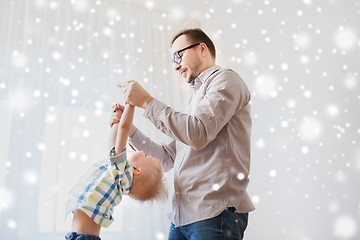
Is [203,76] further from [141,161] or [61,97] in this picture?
[61,97]

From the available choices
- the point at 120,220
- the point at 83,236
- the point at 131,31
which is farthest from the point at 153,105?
the point at 131,31

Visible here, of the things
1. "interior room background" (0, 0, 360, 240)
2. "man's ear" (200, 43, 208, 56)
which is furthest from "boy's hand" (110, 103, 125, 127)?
"interior room background" (0, 0, 360, 240)

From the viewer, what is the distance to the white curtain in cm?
209

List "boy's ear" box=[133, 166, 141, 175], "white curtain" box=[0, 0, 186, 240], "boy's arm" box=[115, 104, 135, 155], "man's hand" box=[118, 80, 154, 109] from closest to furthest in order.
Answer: "man's hand" box=[118, 80, 154, 109] → "boy's arm" box=[115, 104, 135, 155] → "boy's ear" box=[133, 166, 141, 175] → "white curtain" box=[0, 0, 186, 240]

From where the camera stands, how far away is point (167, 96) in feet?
9.09

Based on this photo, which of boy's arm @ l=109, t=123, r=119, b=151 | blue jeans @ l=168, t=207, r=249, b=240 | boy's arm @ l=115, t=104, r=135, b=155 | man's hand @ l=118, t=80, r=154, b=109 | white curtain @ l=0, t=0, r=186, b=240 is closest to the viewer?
blue jeans @ l=168, t=207, r=249, b=240

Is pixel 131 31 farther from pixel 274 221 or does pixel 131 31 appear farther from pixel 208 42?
pixel 274 221

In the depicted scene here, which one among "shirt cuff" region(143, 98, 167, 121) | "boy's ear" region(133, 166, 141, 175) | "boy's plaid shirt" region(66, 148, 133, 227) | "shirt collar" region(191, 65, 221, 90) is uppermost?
"shirt collar" region(191, 65, 221, 90)

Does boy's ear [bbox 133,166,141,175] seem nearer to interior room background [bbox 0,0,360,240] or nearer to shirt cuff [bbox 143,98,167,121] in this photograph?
shirt cuff [bbox 143,98,167,121]

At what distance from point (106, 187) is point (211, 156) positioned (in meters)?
0.45

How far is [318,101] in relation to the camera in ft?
5.47

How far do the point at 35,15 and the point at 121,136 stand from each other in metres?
1.79

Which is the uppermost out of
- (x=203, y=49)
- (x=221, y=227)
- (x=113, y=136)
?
(x=203, y=49)

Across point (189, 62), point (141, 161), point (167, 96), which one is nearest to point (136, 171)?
point (141, 161)
